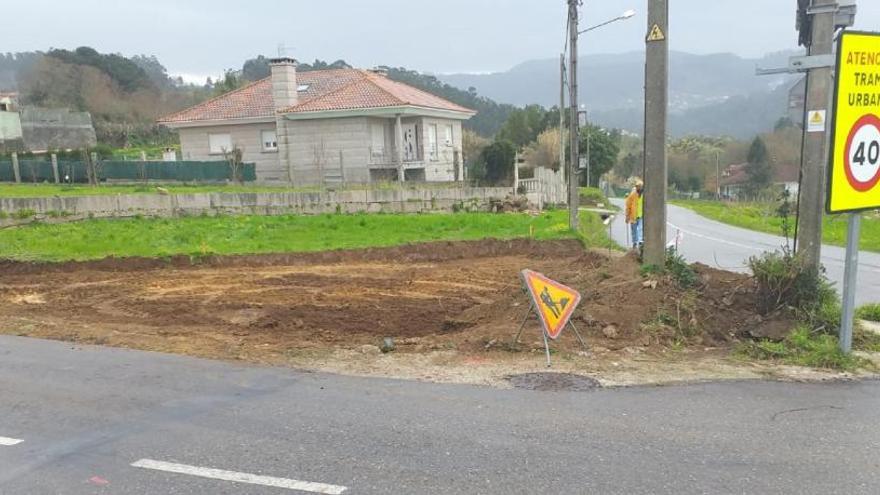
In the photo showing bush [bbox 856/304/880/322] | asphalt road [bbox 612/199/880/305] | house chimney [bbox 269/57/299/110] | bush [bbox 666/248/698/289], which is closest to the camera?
bush [bbox 666/248/698/289]

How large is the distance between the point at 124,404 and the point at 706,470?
15.8ft

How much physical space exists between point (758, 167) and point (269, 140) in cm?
6535

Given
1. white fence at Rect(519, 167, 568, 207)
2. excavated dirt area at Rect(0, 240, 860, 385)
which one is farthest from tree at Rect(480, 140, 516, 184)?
excavated dirt area at Rect(0, 240, 860, 385)

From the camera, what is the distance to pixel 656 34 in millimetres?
8672

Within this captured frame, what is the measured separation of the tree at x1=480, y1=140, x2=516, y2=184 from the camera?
36.2 m

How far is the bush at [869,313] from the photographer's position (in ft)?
29.8

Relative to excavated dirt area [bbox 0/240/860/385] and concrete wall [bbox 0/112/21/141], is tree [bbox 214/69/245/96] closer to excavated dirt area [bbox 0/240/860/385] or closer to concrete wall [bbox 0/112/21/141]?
concrete wall [bbox 0/112/21/141]

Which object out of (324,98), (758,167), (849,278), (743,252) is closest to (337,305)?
(849,278)

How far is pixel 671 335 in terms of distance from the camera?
781 cm

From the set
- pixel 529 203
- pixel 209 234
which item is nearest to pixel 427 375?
pixel 209 234

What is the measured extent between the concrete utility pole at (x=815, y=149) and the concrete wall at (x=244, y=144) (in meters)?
29.3

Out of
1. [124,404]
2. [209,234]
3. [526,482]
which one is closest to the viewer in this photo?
[526,482]

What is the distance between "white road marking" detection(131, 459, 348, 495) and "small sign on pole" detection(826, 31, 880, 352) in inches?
209

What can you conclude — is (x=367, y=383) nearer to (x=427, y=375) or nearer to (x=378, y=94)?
(x=427, y=375)
